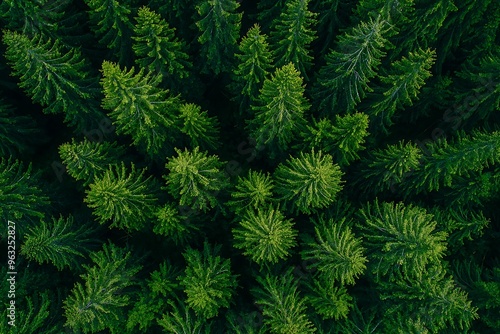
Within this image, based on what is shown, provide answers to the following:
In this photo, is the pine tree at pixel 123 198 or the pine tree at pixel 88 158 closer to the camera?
the pine tree at pixel 123 198

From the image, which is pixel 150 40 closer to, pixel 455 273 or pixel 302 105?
pixel 302 105

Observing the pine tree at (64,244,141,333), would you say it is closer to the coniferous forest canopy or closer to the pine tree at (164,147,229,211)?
the coniferous forest canopy

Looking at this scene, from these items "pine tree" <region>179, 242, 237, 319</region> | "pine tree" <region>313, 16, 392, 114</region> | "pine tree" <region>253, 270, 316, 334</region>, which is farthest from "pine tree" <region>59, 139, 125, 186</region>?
"pine tree" <region>313, 16, 392, 114</region>

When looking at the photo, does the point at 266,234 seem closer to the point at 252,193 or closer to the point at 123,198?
the point at 252,193

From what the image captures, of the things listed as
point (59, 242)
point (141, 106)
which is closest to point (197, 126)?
point (141, 106)

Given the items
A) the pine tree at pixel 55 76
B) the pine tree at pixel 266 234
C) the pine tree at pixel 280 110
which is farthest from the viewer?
the pine tree at pixel 55 76

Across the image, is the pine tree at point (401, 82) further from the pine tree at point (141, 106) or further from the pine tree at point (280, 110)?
the pine tree at point (141, 106)

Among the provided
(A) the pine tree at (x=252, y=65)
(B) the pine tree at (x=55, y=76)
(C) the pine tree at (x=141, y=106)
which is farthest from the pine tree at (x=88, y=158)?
(A) the pine tree at (x=252, y=65)
